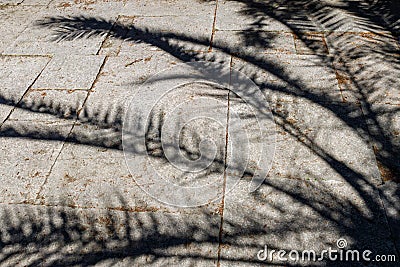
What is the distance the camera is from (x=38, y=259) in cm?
278

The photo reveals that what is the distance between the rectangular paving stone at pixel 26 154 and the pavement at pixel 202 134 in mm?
13

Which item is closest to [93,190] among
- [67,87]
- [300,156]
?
[67,87]

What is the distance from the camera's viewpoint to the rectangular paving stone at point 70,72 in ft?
14.1

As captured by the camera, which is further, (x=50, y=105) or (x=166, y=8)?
(x=166, y=8)

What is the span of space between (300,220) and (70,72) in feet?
10.3

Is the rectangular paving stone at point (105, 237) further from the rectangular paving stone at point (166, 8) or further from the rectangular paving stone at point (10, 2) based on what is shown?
the rectangular paving stone at point (10, 2)

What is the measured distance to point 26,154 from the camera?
3564 millimetres

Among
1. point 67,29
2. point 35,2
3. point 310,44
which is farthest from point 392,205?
point 35,2

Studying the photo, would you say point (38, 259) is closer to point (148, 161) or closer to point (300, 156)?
point (148, 161)

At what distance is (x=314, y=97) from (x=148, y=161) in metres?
1.90

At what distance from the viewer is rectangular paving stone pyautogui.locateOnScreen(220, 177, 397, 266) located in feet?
9.12

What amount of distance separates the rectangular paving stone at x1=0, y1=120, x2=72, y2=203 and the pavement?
1cm

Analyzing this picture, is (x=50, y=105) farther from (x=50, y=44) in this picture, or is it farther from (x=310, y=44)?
(x=310, y=44)

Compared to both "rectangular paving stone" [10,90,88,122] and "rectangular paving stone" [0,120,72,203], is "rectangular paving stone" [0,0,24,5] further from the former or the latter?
"rectangular paving stone" [0,120,72,203]
